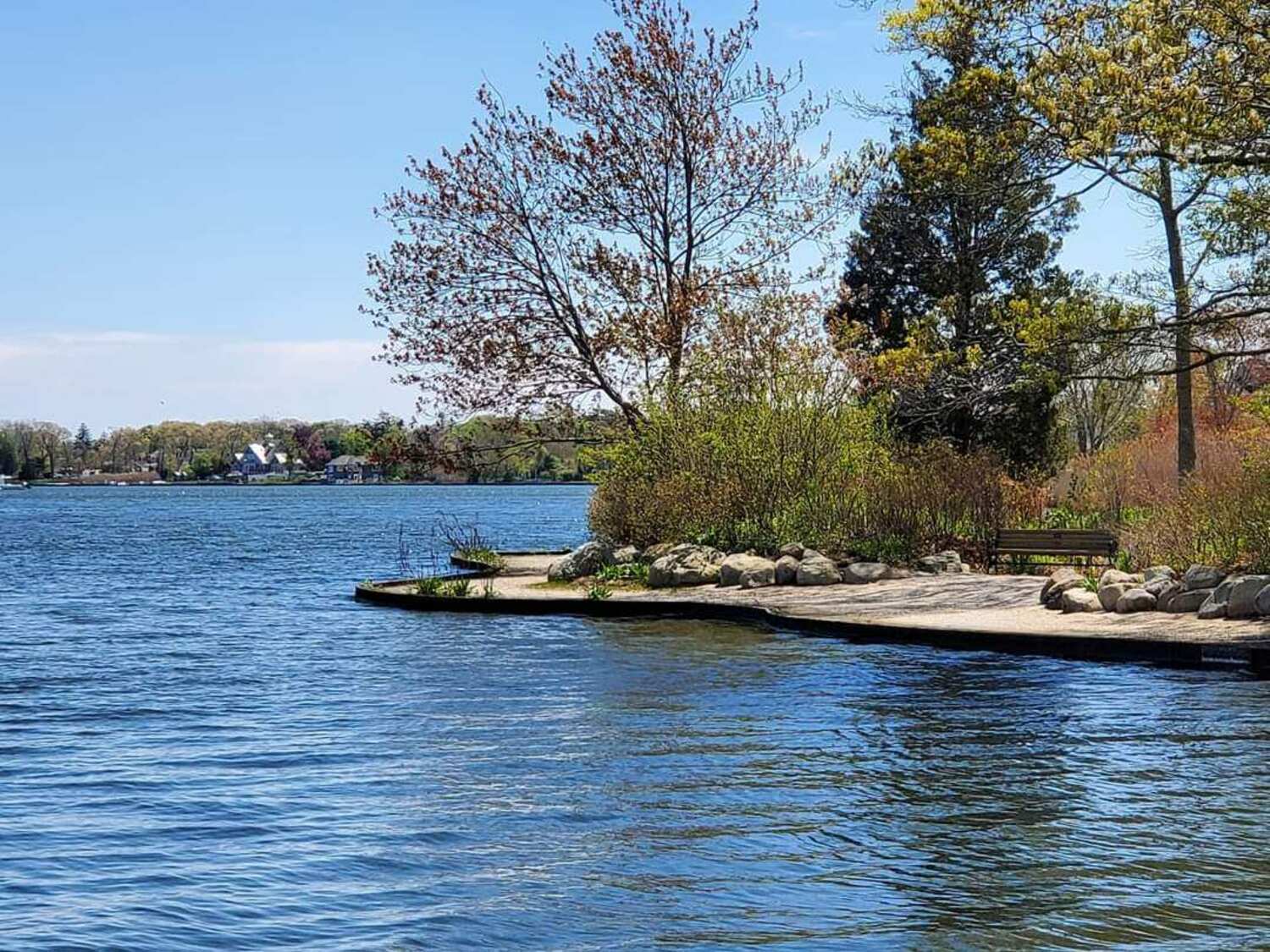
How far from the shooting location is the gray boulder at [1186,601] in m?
19.2

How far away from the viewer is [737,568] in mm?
25844

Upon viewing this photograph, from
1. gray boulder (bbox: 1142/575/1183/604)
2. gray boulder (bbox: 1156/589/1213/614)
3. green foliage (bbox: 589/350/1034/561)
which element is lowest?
gray boulder (bbox: 1156/589/1213/614)

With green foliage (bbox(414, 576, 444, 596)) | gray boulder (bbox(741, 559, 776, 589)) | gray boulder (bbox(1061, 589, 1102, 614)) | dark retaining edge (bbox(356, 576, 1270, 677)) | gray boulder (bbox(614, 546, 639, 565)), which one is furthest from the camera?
gray boulder (bbox(614, 546, 639, 565))

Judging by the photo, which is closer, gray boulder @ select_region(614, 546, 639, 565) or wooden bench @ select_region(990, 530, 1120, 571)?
wooden bench @ select_region(990, 530, 1120, 571)

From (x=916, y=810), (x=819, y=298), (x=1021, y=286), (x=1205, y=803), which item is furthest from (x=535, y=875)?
(x=1021, y=286)

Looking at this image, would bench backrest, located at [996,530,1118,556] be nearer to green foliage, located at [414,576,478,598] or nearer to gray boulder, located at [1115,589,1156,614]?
gray boulder, located at [1115,589,1156,614]

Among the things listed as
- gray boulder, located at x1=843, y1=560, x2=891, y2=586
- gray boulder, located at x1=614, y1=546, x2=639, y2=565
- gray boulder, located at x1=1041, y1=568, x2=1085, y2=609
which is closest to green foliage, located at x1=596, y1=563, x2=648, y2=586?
gray boulder, located at x1=614, y1=546, x2=639, y2=565

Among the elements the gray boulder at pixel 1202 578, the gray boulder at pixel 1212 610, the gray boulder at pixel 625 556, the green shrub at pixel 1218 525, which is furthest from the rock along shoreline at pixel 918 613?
the green shrub at pixel 1218 525

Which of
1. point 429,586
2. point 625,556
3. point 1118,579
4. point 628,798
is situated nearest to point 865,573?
point 625,556

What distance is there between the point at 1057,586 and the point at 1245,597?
2.98m

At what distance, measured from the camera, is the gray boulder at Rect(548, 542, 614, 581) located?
1124 inches

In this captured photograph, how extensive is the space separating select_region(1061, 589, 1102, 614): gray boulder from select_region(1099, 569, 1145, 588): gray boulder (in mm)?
231

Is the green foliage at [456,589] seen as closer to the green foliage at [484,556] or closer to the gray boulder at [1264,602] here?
the green foliage at [484,556]

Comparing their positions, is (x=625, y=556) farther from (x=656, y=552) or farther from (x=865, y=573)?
(x=865, y=573)
